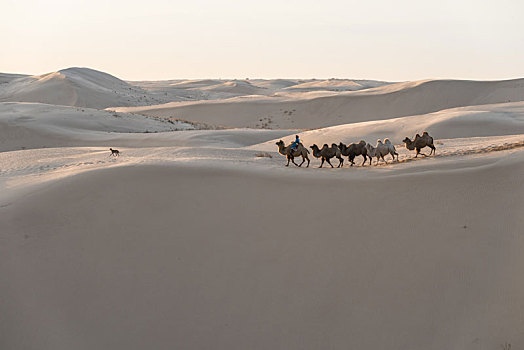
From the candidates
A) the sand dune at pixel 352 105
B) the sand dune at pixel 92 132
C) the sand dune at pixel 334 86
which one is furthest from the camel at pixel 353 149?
the sand dune at pixel 334 86

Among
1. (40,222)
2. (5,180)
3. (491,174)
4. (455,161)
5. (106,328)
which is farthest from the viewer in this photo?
(5,180)

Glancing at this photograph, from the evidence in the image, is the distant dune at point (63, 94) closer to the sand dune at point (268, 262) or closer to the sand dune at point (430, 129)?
the sand dune at point (430, 129)

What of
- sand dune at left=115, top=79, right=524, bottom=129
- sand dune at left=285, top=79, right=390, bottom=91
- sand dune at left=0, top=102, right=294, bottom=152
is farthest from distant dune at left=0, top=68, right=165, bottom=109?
sand dune at left=285, top=79, right=390, bottom=91

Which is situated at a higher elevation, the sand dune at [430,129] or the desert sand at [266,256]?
the sand dune at [430,129]

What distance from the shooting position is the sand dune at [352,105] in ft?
128

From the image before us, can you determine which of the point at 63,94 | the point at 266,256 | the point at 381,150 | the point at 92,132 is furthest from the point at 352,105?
the point at 266,256

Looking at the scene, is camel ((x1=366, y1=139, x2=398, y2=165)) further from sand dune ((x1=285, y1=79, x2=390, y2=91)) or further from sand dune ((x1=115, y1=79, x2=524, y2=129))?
sand dune ((x1=285, y1=79, x2=390, y2=91))

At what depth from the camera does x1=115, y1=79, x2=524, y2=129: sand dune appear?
128 ft

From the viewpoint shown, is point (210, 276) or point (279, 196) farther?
point (279, 196)

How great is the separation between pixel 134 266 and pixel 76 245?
80cm

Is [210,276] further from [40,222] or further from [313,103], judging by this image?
[313,103]

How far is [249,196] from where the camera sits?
687 cm

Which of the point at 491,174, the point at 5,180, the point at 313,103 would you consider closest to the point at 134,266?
the point at 5,180

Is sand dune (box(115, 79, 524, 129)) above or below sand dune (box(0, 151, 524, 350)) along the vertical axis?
above
